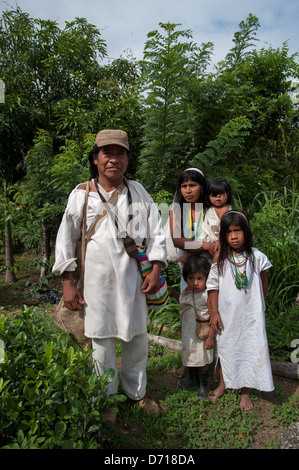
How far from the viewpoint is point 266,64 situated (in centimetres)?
572

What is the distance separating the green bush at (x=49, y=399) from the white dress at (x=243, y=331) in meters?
1.07

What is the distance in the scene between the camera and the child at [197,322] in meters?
2.74

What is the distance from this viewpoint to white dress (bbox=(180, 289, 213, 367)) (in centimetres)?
274

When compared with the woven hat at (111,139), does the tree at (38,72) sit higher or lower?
higher

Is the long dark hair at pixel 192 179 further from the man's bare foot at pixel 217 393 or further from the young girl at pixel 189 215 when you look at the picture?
the man's bare foot at pixel 217 393

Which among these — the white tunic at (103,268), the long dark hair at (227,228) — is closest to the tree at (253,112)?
the long dark hair at (227,228)

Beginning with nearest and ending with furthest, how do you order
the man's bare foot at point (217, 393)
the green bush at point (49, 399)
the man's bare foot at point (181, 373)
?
1. the green bush at point (49, 399)
2. the man's bare foot at point (217, 393)
3. the man's bare foot at point (181, 373)

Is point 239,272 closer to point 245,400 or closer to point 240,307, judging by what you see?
point 240,307

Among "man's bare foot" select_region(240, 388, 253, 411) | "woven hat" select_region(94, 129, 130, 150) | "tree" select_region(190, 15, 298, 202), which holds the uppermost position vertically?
"tree" select_region(190, 15, 298, 202)

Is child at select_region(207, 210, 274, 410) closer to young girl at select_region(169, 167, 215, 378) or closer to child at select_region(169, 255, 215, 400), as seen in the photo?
child at select_region(169, 255, 215, 400)

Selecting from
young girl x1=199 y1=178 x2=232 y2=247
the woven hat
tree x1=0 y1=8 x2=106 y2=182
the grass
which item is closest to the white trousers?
the grass

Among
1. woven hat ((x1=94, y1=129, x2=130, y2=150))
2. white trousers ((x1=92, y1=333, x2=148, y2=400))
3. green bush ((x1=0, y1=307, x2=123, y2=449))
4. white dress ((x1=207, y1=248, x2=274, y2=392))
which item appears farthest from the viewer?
white dress ((x1=207, y1=248, x2=274, y2=392))

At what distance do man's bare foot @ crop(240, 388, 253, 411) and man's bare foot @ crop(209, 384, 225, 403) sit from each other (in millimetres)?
162
